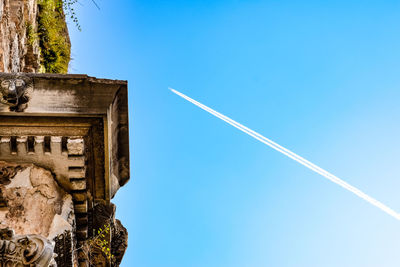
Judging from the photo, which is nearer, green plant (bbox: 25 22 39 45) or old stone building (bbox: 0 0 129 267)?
old stone building (bbox: 0 0 129 267)

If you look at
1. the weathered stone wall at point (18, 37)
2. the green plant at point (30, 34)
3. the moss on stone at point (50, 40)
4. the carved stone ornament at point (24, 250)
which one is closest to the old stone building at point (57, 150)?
the carved stone ornament at point (24, 250)

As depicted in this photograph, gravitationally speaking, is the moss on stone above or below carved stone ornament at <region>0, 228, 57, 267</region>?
above

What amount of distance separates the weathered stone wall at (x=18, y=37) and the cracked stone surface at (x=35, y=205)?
12.5ft

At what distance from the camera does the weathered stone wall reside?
848 centimetres

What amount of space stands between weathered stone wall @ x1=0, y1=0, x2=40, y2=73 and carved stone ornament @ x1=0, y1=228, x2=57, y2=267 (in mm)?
5444

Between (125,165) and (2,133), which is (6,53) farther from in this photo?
(125,165)

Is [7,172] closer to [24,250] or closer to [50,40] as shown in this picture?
[24,250]

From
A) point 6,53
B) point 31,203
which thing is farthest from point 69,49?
point 31,203

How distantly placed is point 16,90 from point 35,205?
162 centimetres

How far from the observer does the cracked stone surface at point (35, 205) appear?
5.10 meters

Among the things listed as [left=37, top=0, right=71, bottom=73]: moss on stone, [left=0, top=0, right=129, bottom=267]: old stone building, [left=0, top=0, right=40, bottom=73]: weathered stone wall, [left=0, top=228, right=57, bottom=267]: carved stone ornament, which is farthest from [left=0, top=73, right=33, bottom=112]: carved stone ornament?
[left=37, top=0, right=71, bottom=73]: moss on stone

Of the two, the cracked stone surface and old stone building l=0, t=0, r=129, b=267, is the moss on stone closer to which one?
old stone building l=0, t=0, r=129, b=267

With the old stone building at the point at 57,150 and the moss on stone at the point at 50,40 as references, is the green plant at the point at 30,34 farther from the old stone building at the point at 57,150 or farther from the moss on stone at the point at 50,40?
the old stone building at the point at 57,150

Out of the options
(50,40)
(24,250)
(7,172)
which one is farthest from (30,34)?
(24,250)
